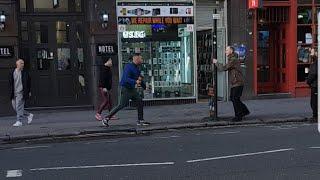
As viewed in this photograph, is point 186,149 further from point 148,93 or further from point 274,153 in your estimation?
point 148,93

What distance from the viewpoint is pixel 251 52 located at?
62.2ft

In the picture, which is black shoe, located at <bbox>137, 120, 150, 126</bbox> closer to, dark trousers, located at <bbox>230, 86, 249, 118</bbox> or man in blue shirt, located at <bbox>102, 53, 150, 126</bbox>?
man in blue shirt, located at <bbox>102, 53, 150, 126</bbox>

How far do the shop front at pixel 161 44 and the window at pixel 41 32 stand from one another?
2.25 m

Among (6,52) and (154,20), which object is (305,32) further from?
(6,52)

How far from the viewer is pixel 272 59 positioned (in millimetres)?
20156

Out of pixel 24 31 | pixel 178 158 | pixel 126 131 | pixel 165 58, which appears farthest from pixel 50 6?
pixel 178 158

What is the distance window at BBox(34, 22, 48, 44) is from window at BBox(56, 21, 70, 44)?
36 centimetres

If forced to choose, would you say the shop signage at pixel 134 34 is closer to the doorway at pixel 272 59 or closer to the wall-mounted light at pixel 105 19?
the wall-mounted light at pixel 105 19

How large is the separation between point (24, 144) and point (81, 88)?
605 cm

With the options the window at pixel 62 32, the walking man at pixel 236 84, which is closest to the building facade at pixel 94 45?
the window at pixel 62 32

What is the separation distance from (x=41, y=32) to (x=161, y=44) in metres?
3.73

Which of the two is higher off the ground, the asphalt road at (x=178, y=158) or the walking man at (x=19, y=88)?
the walking man at (x=19, y=88)

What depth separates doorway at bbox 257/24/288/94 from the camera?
781 inches

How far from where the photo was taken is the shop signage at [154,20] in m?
17.8
